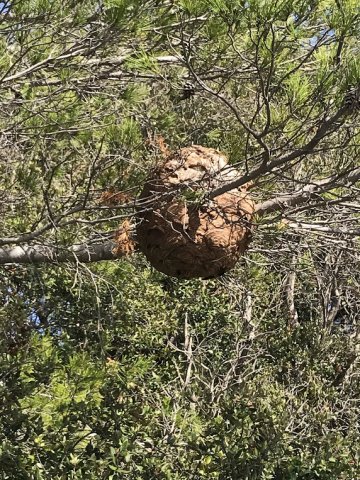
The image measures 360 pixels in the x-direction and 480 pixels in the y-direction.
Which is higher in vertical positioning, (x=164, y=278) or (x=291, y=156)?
(x=291, y=156)

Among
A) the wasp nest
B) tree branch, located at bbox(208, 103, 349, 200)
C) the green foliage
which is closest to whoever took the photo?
tree branch, located at bbox(208, 103, 349, 200)

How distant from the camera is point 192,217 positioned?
266cm

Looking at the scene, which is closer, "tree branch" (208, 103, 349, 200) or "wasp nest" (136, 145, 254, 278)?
"tree branch" (208, 103, 349, 200)

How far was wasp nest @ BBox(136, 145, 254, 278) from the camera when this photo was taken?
2.65 metres

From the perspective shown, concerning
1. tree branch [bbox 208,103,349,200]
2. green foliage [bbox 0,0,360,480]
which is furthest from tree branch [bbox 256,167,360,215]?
tree branch [bbox 208,103,349,200]

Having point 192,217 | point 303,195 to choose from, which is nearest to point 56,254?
point 192,217

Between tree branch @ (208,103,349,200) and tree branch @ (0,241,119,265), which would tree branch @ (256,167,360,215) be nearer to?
tree branch @ (208,103,349,200)

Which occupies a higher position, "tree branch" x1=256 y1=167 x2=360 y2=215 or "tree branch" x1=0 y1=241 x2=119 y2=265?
"tree branch" x1=256 y1=167 x2=360 y2=215

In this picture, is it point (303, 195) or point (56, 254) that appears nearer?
point (303, 195)

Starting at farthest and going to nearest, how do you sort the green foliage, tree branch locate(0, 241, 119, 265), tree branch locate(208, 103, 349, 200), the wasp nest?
tree branch locate(0, 241, 119, 265) < the green foliage < the wasp nest < tree branch locate(208, 103, 349, 200)

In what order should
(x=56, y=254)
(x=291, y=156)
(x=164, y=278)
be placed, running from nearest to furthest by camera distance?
(x=291, y=156)
(x=56, y=254)
(x=164, y=278)

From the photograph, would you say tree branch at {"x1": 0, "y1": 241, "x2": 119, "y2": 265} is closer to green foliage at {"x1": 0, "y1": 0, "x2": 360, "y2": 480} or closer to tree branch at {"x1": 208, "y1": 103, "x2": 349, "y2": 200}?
green foliage at {"x1": 0, "y1": 0, "x2": 360, "y2": 480}

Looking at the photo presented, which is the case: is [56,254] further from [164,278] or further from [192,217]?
[164,278]

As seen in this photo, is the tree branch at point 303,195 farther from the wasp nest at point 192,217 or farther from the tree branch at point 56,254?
the tree branch at point 56,254
